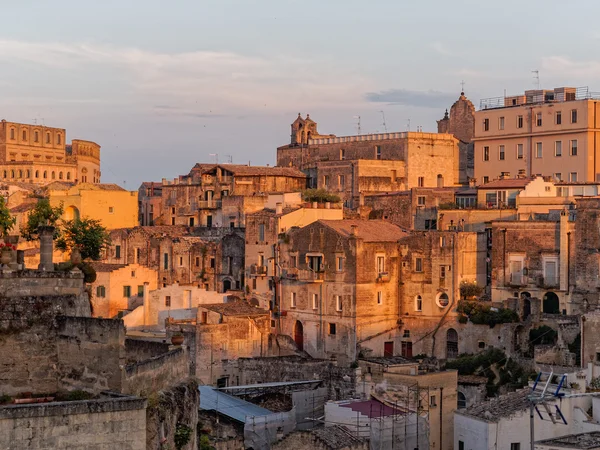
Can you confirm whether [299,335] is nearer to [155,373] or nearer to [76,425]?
[155,373]

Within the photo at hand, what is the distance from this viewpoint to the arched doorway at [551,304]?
52.5 m

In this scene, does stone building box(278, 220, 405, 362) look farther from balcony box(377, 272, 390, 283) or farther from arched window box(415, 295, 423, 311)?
arched window box(415, 295, 423, 311)

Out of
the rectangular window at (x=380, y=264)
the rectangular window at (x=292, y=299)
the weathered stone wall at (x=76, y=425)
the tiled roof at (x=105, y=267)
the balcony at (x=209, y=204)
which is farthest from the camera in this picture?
the balcony at (x=209, y=204)

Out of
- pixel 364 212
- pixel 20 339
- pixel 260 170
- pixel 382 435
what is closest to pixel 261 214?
pixel 364 212

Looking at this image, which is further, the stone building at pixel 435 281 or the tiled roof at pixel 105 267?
the tiled roof at pixel 105 267

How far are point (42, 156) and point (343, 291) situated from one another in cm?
5106

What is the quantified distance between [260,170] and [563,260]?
84.2 feet

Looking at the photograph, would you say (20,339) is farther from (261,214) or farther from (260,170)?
(260,170)

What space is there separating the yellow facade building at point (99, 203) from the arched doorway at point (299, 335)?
19870mm

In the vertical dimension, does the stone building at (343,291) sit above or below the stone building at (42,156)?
below

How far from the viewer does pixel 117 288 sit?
63.4 m

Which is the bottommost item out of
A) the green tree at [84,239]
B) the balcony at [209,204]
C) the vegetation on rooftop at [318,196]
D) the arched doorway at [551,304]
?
the arched doorway at [551,304]

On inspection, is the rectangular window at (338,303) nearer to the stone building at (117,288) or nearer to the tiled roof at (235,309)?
the tiled roof at (235,309)

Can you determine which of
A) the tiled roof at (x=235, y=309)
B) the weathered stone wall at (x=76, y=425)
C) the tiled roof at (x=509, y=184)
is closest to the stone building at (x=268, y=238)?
the tiled roof at (x=235, y=309)
